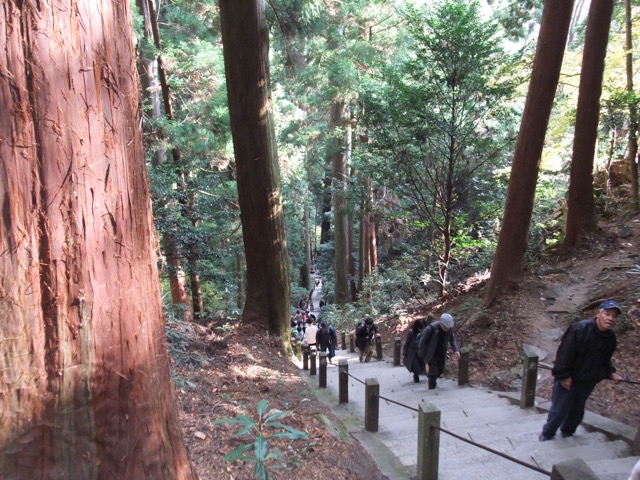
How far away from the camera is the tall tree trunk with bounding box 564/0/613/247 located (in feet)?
32.3

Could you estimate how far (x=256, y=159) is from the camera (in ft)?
27.6

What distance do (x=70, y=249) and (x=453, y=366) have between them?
28.8 feet

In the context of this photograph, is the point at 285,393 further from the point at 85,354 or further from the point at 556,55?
the point at 556,55

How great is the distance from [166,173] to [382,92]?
605 cm

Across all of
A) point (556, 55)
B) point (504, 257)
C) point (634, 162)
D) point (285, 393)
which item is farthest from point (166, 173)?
point (634, 162)

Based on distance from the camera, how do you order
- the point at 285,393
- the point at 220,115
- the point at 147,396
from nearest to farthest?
the point at 147,396, the point at 285,393, the point at 220,115

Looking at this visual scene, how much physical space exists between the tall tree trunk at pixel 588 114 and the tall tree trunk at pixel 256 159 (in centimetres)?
720

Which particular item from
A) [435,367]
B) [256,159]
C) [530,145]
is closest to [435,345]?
[435,367]

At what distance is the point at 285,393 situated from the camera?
5.82 metres

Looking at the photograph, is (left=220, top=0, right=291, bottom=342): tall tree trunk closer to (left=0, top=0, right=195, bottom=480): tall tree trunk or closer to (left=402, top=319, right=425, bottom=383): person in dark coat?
(left=402, top=319, right=425, bottom=383): person in dark coat

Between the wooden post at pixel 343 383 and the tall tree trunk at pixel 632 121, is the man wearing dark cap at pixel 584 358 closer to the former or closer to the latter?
the wooden post at pixel 343 383

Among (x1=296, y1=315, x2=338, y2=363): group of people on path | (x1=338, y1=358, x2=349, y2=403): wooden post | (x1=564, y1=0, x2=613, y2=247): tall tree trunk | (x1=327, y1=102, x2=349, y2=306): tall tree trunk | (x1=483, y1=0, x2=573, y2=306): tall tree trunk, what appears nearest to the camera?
(x1=338, y1=358, x2=349, y2=403): wooden post

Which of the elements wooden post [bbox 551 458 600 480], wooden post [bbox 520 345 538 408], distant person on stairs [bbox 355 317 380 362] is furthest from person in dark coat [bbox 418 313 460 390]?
wooden post [bbox 551 458 600 480]

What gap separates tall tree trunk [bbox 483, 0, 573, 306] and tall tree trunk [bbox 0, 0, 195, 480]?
9.67 m
